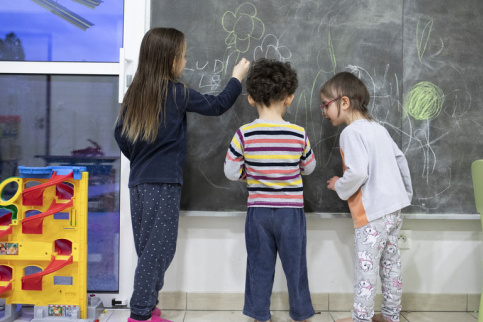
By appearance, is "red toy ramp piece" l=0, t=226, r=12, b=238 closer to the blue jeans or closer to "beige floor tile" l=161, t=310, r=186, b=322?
"beige floor tile" l=161, t=310, r=186, b=322

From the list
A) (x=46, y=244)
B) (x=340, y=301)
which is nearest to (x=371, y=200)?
(x=340, y=301)

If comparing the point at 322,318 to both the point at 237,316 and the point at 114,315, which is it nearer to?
the point at 237,316

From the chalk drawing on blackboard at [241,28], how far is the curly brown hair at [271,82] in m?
0.27

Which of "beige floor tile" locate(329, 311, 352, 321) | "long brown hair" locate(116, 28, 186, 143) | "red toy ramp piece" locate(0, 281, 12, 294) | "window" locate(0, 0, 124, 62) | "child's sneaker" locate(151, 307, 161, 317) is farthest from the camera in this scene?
"window" locate(0, 0, 124, 62)

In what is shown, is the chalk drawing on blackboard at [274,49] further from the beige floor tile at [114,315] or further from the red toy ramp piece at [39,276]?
the beige floor tile at [114,315]

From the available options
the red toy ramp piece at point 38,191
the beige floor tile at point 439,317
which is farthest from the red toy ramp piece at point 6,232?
the beige floor tile at point 439,317

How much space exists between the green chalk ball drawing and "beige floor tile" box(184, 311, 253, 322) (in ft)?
4.51

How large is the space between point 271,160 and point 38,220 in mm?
1135

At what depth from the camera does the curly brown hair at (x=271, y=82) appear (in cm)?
198

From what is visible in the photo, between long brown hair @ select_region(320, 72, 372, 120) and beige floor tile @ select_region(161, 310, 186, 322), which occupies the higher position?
long brown hair @ select_region(320, 72, 372, 120)

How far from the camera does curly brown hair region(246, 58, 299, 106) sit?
198cm

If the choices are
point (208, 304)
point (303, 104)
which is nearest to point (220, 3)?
point (303, 104)

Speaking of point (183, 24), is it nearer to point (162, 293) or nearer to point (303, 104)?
point (303, 104)

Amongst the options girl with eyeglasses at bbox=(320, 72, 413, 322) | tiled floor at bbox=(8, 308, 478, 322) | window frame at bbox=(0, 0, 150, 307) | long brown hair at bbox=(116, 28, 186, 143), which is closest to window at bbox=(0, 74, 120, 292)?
window frame at bbox=(0, 0, 150, 307)
